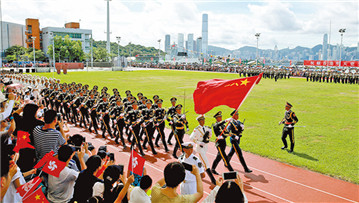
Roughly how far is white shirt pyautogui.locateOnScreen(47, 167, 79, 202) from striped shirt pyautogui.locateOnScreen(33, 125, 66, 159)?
1115mm

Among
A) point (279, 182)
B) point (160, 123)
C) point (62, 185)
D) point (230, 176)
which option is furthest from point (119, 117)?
point (230, 176)

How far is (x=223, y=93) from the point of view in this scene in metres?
8.22

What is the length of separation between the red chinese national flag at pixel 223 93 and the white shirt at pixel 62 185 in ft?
15.1

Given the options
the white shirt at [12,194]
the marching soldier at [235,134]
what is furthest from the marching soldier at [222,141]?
the white shirt at [12,194]

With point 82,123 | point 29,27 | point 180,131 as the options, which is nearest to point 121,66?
point 29,27

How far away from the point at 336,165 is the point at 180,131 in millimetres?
5141

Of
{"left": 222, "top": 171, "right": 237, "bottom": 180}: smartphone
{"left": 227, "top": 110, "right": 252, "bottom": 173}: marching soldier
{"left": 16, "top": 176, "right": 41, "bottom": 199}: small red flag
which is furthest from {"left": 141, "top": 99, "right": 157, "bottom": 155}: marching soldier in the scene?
{"left": 222, "top": 171, "right": 237, "bottom": 180}: smartphone

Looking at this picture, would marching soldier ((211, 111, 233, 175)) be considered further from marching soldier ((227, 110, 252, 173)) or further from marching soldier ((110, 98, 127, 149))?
marching soldier ((110, 98, 127, 149))

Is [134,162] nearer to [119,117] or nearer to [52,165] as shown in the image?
[52,165]

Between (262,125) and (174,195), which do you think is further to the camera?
(262,125)

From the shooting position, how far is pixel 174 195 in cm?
345

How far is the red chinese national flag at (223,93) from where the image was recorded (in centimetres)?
793

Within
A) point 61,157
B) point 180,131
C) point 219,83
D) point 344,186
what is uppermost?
point 219,83

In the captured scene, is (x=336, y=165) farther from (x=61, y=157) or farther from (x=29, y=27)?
(x=29, y=27)
